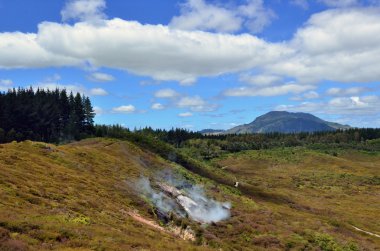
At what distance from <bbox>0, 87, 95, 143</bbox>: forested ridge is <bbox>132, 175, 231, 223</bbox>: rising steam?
75.7m

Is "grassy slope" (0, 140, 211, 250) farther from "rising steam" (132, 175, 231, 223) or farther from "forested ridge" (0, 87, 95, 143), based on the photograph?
"forested ridge" (0, 87, 95, 143)

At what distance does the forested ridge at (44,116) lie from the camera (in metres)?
137

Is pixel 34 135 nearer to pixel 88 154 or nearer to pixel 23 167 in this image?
pixel 88 154

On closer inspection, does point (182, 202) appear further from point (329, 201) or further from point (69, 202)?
point (329, 201)

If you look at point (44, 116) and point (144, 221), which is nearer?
point (144, 221)

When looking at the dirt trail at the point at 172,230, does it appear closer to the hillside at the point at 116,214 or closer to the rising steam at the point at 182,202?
the hillside at the point at 116,214

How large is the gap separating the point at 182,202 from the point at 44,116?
104921 mm

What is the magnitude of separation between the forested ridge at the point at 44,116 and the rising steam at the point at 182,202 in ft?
248

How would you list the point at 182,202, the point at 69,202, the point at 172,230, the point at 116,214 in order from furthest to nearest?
the point at 182,202, the point at 172,230, the point at 116,214, the point at 69,202

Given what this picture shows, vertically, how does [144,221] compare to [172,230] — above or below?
above

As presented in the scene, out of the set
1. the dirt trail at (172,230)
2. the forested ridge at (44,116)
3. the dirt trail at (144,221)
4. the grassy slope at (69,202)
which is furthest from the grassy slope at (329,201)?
the forested ridge at (44,116)

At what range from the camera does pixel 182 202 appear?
6131cm

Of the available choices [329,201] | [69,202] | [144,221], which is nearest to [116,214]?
[144,221]

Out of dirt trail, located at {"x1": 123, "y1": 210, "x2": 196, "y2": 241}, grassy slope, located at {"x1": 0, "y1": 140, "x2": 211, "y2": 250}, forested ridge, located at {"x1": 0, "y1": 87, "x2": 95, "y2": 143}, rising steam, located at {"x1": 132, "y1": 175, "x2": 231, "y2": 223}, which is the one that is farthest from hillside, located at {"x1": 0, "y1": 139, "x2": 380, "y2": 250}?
forested ridge, located at {"x1": 0, "y1": 87, "x2": 95, "y2": 143}
